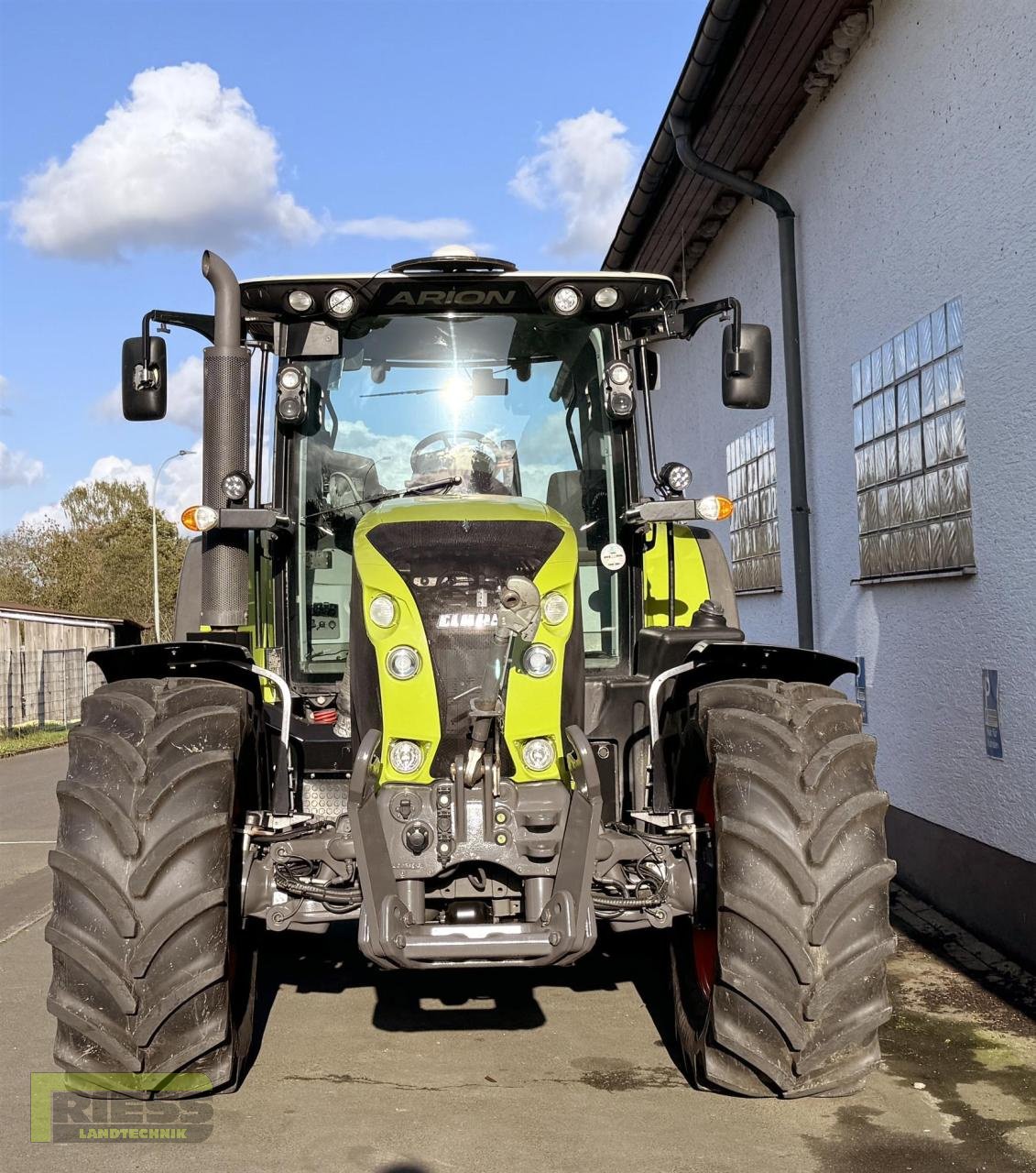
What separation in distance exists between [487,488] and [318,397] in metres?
0.78

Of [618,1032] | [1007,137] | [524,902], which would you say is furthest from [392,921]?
[1007,137]

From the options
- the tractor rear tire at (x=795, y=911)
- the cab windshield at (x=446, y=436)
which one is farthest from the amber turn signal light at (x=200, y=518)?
the tractor rear tire at (x=795, y=911)

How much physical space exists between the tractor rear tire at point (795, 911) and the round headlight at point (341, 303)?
229 centimetres

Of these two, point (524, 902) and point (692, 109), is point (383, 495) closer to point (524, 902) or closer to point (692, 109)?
point (524, 902)

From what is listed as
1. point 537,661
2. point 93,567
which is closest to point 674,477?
point 537,661

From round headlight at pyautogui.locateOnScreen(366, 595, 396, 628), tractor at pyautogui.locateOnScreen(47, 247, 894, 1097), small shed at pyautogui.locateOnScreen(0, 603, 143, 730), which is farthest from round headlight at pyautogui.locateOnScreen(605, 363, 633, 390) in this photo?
small shed at pyautogui.locateOnScreen(0, 603, 143, 730)

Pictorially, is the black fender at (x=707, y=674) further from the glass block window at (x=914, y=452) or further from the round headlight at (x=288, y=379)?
the glass block window at (x=914, y=452)

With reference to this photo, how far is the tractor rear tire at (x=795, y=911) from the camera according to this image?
3.93m

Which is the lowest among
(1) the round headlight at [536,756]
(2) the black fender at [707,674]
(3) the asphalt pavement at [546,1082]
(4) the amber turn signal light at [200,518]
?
(3) the asphalt pavement at [546,1082]

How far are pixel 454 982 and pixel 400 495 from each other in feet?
6.46

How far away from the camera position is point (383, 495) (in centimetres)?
535

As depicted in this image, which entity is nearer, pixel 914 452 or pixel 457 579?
pixel 457 579

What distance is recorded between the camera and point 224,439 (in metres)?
5.18

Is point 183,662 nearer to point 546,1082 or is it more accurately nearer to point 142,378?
point 142,378
